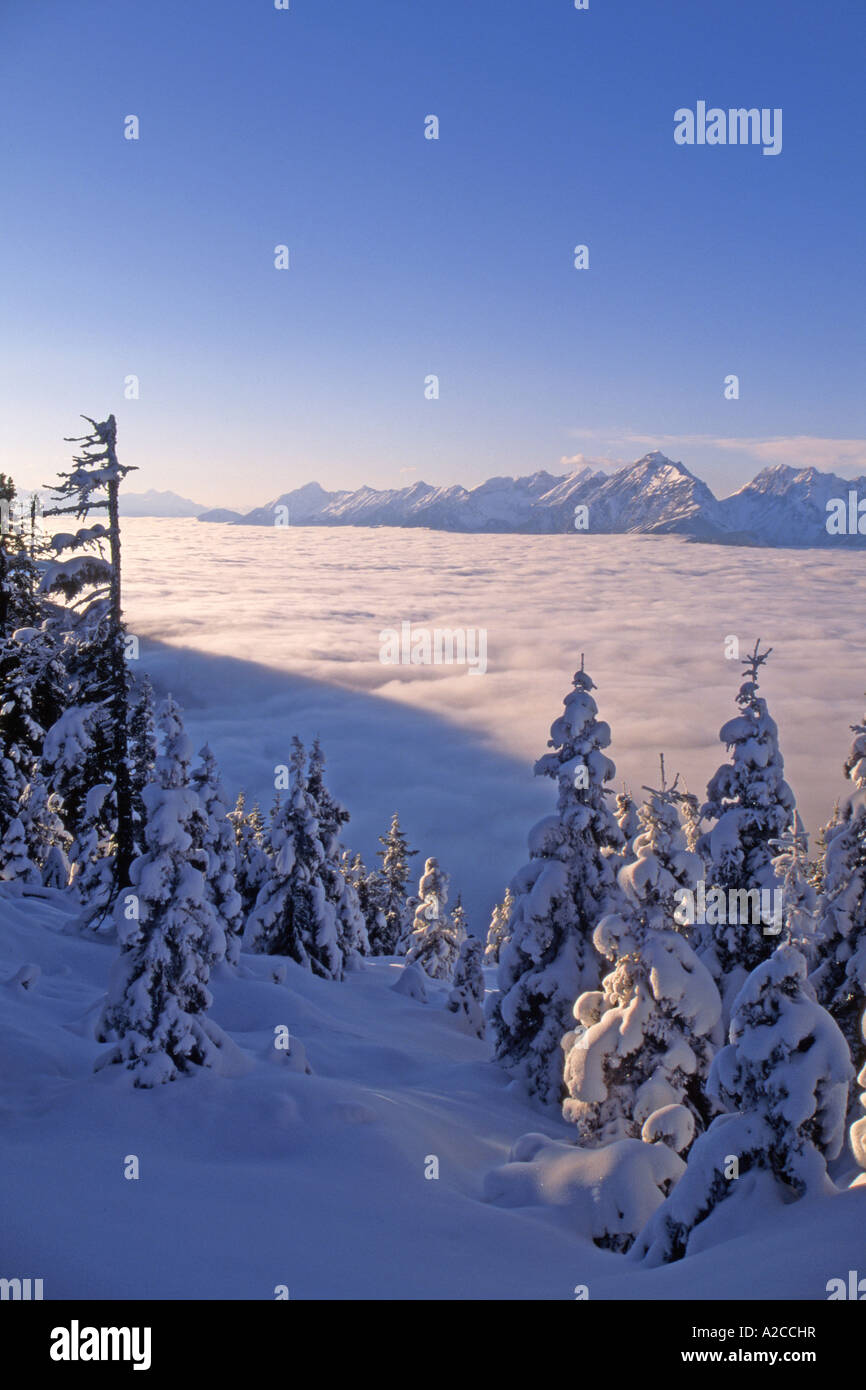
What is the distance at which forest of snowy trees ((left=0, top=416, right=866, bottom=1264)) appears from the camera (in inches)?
421

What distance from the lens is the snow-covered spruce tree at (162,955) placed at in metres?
14.0

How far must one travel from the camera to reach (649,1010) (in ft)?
53.6

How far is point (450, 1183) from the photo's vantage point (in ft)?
45.7

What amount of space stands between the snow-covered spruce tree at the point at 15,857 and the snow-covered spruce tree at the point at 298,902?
29.5 ft

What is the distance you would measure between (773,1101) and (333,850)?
28962mm

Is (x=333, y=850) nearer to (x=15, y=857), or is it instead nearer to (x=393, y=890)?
(x=15, y=857)

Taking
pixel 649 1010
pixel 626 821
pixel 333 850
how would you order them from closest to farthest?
pixel 649 1010, pixel 626 821, pixel 333 850

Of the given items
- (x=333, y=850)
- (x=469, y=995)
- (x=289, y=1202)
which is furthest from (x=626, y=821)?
(x=333, y=850)

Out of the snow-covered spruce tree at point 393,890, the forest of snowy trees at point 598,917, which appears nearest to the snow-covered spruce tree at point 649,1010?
the forest of snowy trees at point 598,917

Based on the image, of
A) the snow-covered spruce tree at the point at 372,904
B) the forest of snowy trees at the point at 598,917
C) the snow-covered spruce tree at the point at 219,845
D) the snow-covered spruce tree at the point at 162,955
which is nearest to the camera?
the forest of snowy trees at the point at 598,917

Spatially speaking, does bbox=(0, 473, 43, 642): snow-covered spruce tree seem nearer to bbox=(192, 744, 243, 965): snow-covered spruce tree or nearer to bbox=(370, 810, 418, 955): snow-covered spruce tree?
bbox=(192, 744, 243, 965): snow-covered spruce tree

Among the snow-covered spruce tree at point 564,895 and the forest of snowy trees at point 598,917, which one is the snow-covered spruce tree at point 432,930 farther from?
the snow-covered spruce tree at point 564,895
